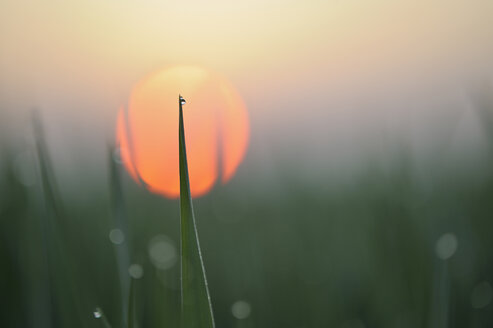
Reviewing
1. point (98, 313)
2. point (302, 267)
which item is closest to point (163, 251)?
point (302, 267)

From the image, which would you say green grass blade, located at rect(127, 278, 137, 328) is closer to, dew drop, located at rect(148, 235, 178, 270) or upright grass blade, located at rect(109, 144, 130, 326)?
upright grass blade, located at rect(109, 144, 130, 326)

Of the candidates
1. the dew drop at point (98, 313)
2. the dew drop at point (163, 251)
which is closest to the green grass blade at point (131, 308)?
the dew drop at point (98, 313)

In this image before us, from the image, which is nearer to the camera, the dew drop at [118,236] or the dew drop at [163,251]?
the dew drop at [118,236]

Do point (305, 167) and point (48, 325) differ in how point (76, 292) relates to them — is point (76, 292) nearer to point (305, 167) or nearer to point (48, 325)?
point (48, 325)

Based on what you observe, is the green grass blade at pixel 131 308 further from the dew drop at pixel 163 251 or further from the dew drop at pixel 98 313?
the dew drop at pixel 163 251

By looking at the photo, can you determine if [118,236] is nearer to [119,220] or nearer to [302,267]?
[119,220]

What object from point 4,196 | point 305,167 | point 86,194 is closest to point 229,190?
point 305,167
